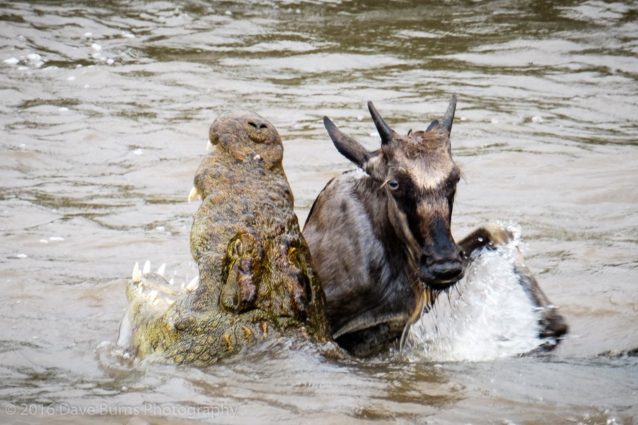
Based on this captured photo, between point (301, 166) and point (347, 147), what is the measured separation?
4.43 m

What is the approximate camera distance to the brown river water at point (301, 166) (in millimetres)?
5527

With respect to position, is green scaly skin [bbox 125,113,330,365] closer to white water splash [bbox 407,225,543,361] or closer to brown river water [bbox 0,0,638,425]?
brown river water [bbox 0,0,638,425]

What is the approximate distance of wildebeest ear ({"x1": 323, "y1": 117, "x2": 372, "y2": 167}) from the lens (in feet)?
22.7

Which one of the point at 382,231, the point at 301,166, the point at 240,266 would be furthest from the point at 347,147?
the point at 301,166

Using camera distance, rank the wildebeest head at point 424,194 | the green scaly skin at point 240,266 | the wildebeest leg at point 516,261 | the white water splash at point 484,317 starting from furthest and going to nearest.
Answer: the wildebeest leg at point 516,261, the white water splash at point 484,317, the wildebeest head at point 424,194, the green scaly skin at point 240,266

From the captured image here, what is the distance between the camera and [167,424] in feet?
17.1

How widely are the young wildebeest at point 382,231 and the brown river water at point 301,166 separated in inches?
18.8

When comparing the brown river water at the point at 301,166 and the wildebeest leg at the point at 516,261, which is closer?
the brown river water at the point at 301,166

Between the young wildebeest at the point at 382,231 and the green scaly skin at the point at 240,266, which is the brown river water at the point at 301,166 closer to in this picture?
the green scaly skin at the point at 240,266

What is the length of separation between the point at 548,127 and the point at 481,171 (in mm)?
1599

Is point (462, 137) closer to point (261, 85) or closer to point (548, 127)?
point (548, 127)

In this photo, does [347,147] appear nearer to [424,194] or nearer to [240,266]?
[424,194]

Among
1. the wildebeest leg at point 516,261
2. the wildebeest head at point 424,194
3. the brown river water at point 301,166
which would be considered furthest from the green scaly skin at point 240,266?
the wildebeest leg at point 516,261

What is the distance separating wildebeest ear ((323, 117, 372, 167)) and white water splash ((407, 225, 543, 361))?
37.8 inches
